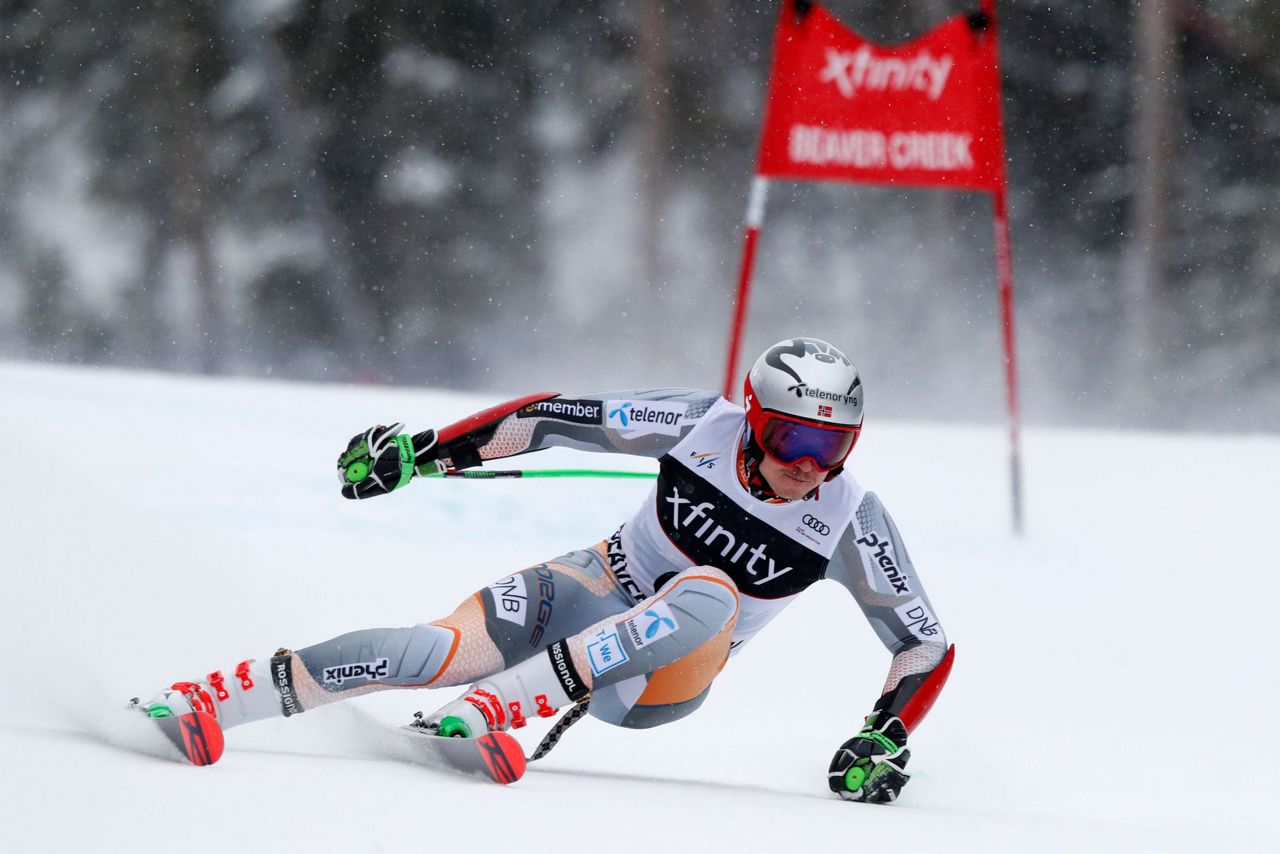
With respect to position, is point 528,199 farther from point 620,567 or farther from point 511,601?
point 511,601

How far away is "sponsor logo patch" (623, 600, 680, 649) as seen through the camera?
129 inches

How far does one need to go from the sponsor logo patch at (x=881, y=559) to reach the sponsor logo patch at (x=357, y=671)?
1305 millimetres

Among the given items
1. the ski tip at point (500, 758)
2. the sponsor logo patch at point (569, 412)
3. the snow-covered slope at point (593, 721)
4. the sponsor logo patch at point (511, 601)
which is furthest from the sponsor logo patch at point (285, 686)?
the sponsor logo patch at point (569, 412)

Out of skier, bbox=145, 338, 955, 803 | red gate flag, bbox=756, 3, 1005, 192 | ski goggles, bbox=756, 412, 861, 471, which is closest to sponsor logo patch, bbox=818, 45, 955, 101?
red gate flag, bbox=756, 3, 1005, 192

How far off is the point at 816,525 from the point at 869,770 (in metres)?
0.64

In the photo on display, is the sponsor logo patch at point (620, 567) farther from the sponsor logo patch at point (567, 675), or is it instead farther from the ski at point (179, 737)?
the ski at point (179, 737)

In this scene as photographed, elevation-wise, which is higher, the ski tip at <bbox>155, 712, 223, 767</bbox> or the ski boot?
the ski tip at <bbox>155, 712, 223, 767</bbox>

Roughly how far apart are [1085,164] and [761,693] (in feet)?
53.1

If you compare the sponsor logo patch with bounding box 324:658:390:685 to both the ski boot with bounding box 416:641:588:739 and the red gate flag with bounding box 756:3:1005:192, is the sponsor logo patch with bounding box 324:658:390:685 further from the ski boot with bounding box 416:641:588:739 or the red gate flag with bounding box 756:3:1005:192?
the red gate flag with bounding box 756:3:1005:192

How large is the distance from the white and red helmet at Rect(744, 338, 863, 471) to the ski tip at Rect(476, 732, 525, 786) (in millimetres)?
1031

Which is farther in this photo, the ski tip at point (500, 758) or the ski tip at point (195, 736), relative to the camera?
the ski tip at point (500, 758)

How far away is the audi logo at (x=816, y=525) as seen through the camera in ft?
11.9

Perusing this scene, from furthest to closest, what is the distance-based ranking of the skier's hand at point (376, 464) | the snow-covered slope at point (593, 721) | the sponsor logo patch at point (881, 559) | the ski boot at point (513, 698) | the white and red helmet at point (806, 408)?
the sponsor logo patch at point (881, 559) < the skier's hand at point (376, 464) < the white and red helmet at point (806, 408) < the ski boot at point (513, 698) < the snow-covered slope at point (593, 721)

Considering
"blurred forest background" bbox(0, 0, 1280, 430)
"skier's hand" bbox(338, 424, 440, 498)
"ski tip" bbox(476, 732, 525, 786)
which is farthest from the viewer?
"blurred forest background" bbox(0, 0, 1280, 430)
